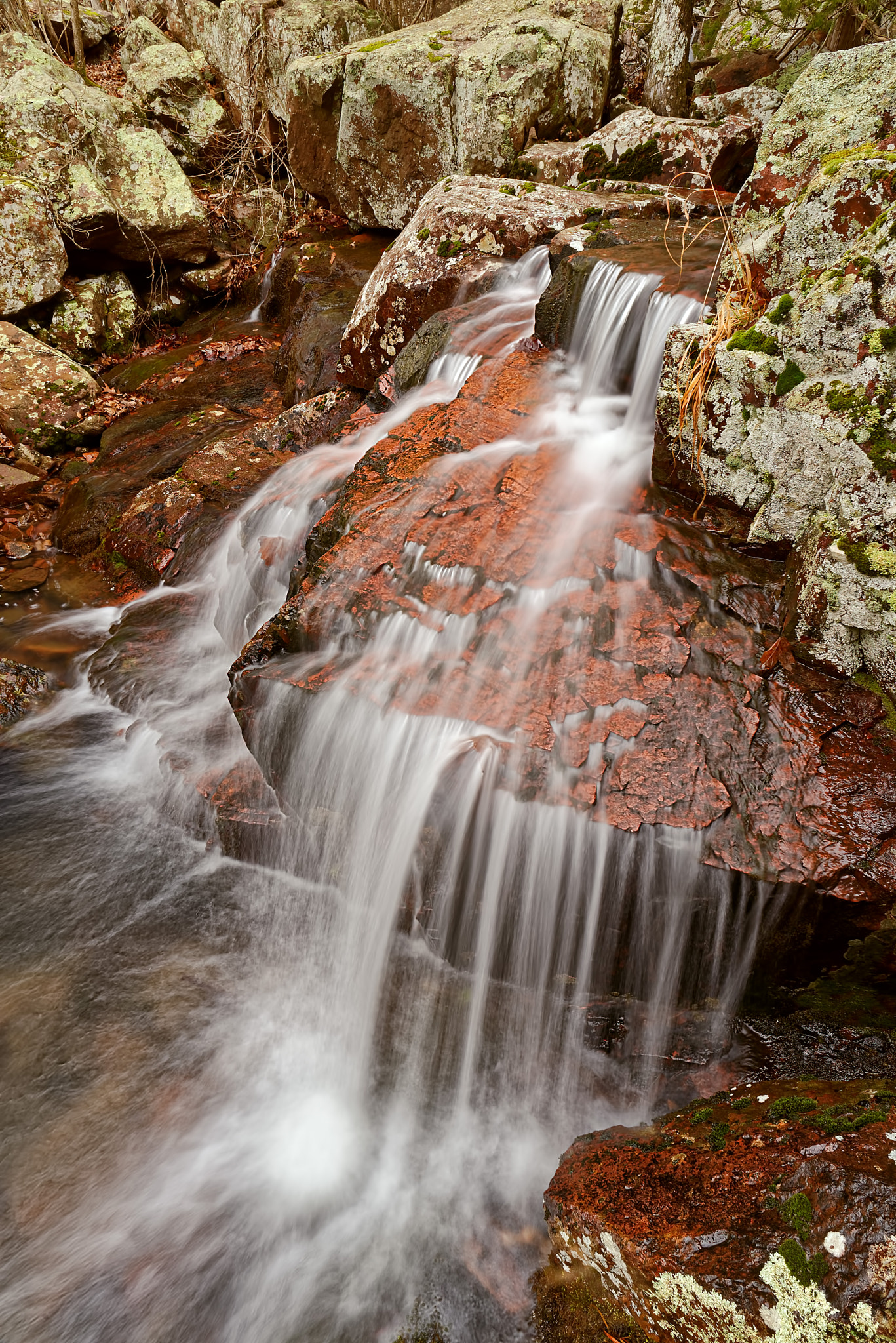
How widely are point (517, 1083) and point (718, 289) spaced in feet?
14.1

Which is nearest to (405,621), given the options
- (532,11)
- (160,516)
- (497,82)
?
(160,516)

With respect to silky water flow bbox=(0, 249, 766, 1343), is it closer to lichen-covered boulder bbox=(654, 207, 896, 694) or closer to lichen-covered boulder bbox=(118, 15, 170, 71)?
lichen-covered boulder bbox=(654, 207, 896, 694)

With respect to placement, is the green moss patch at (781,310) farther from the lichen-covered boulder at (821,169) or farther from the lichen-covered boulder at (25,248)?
the lichen-covered boulder at (25,248)

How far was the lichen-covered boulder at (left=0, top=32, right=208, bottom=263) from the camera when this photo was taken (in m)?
9.67

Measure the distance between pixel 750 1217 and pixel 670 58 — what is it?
35.8 feet

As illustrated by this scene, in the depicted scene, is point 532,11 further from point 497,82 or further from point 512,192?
point 512,192

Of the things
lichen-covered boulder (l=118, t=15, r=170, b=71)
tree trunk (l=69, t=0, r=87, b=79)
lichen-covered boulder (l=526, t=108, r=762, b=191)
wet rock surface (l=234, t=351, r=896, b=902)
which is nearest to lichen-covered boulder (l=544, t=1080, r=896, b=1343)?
wet rock surface (l=234, t=351, r=896, b=902)

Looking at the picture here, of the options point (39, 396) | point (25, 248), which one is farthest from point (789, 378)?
point (25, 248)

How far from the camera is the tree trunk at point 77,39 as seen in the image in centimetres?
1259

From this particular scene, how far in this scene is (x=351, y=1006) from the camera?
3729 mm

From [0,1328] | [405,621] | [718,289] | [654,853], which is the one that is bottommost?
[0,1328]

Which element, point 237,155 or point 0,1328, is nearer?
point 0,1328

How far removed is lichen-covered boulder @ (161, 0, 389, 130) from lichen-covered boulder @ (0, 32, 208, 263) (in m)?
2.15

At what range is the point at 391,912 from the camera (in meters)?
3.60
